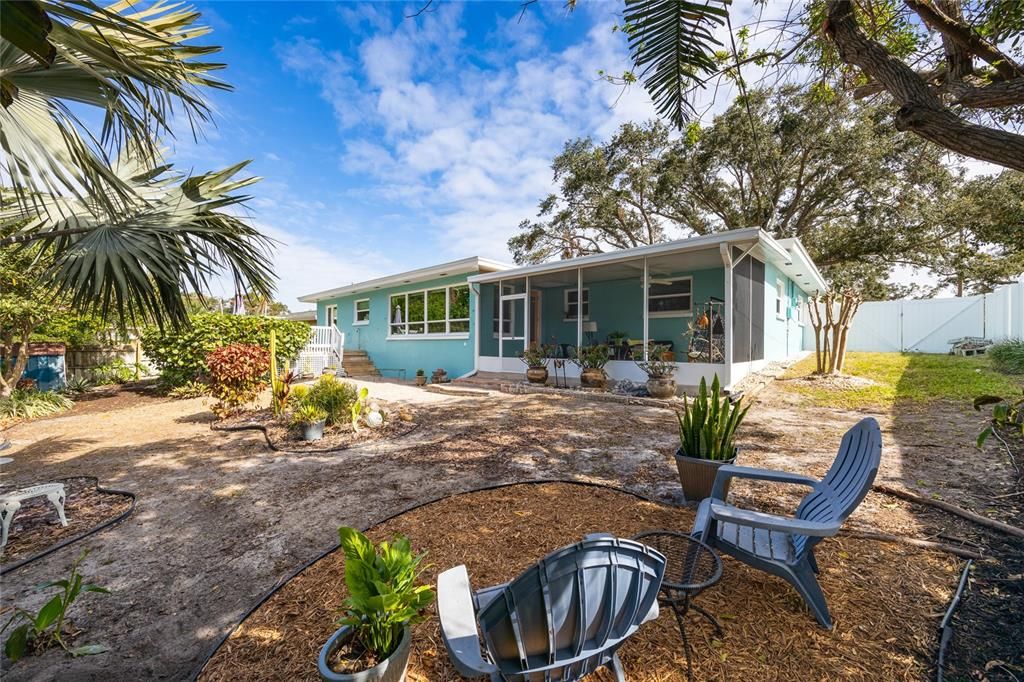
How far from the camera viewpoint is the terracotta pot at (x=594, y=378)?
31.8 ft

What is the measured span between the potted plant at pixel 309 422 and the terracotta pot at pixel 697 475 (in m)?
4.98

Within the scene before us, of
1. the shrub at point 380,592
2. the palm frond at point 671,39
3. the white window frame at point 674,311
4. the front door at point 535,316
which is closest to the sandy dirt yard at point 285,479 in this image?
the shrub at point 380,592

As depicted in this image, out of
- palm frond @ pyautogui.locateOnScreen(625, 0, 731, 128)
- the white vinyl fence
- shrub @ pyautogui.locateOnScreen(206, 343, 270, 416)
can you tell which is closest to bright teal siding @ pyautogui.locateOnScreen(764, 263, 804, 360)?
the white vinyl fence

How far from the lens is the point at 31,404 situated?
8.55 m

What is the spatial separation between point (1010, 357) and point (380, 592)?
1574 cm

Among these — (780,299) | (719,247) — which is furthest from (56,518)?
(780,299)

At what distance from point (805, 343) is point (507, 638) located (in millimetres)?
20970

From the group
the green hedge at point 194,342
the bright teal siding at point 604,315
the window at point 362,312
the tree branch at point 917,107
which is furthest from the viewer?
the window at point 362,312

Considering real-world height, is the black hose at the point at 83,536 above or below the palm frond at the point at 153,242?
below

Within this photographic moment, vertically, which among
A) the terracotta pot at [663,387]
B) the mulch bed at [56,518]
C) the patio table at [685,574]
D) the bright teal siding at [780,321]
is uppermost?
the bright teal siding at [780,321]

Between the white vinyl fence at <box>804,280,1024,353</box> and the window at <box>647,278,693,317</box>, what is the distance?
10.4m

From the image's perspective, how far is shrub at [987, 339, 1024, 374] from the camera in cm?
968

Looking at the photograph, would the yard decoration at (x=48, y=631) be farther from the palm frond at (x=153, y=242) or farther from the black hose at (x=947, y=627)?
the black hose at (x=947, y=627)

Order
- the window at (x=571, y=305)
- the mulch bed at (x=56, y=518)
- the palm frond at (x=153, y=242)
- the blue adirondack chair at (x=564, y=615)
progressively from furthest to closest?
the window at (x=571, y=305)
the palm frond at (x=153, y=242)
the mulch bed at (x=56, y=518)
the blue adirondack chair at (x=564, y=615)
